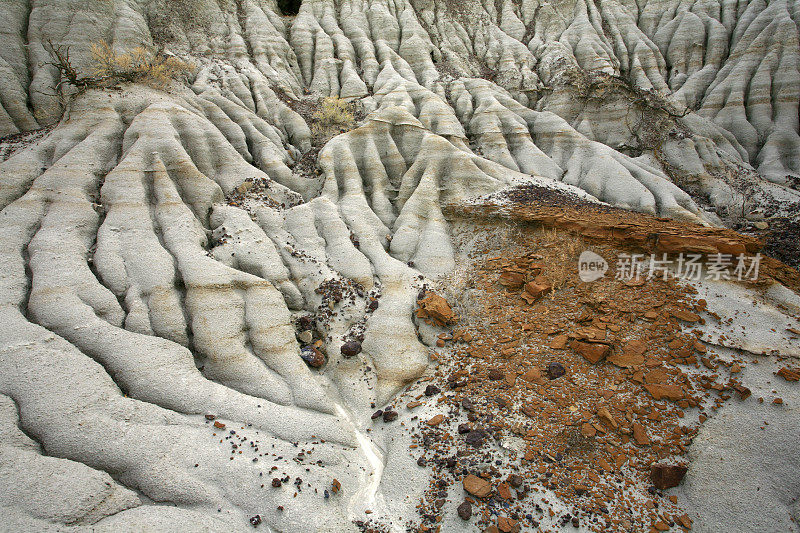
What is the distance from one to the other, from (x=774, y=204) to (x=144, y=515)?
3240 cm

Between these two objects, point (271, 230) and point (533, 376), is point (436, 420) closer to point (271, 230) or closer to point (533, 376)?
point (533, 376)

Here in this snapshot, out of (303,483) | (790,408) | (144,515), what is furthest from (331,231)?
(790,408)

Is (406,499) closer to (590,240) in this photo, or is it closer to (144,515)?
(144,515)

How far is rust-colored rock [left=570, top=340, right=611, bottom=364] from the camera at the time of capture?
935cm

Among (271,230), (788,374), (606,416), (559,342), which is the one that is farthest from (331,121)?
(788,374)

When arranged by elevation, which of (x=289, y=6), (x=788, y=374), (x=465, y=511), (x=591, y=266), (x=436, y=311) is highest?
(x=289, y=6)

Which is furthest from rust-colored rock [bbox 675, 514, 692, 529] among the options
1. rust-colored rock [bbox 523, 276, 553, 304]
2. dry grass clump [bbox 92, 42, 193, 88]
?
dry grass clump [bbox 92, 42, 193, 88]

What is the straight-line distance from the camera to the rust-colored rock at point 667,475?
6.94 metres

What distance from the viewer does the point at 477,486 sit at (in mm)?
7438

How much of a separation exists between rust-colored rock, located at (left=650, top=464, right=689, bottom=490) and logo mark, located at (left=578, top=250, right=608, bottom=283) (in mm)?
5890

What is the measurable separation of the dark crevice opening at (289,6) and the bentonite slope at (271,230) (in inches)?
63.0

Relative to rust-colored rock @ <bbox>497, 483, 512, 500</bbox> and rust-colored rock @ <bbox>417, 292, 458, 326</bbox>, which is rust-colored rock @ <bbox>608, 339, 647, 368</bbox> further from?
rust-colored rock @ <bbox>417, 292, 458, 326</bbox>

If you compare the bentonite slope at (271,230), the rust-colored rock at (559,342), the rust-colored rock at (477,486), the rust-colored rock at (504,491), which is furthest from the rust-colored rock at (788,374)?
the rust-colored rock at (477,486)

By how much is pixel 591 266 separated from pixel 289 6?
119ft
